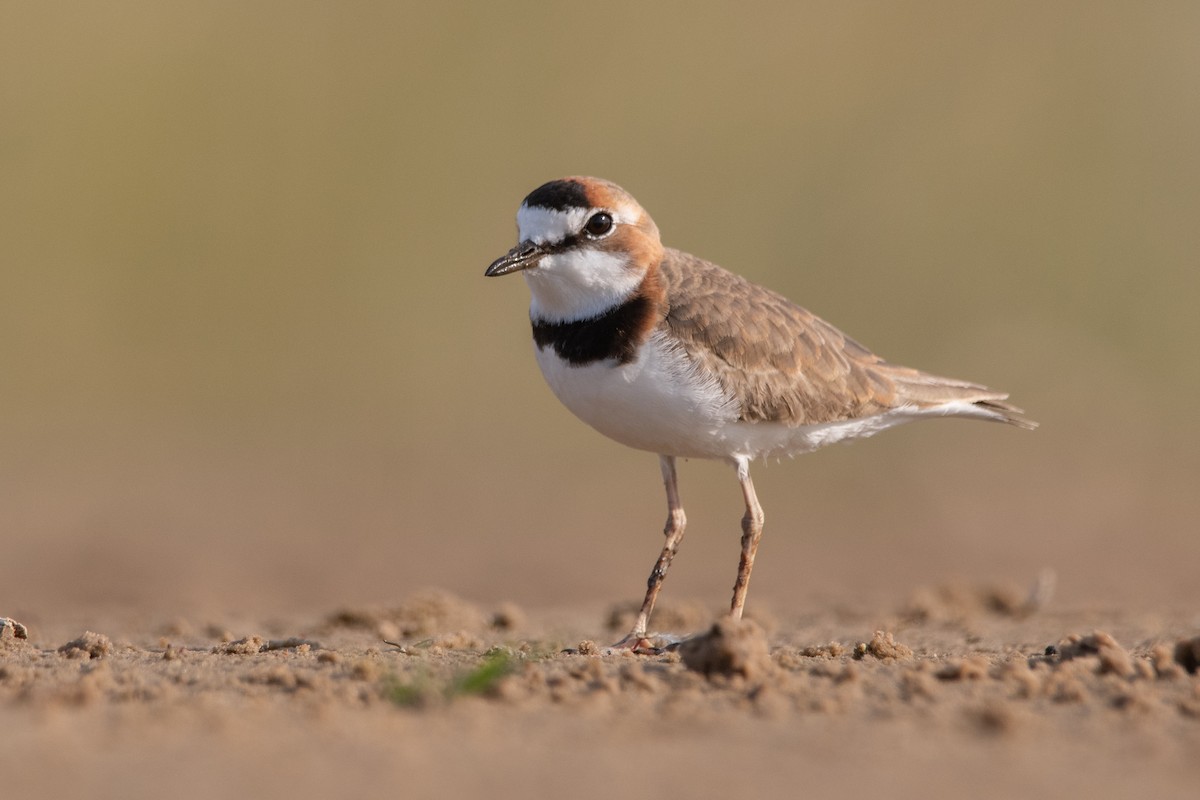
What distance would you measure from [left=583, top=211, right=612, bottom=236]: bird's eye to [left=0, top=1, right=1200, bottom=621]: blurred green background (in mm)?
6350

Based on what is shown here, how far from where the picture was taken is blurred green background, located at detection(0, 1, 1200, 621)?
1349 cm

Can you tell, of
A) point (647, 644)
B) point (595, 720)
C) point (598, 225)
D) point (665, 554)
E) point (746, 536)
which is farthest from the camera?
point (665, 554)

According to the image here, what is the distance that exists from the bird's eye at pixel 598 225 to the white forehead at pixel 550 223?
3cm

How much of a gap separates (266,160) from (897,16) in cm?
779

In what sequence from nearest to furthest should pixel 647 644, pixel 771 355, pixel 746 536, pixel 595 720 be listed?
pixel 595 720 → pixel 647 644 → pixel 771 355 → pixel 746 536

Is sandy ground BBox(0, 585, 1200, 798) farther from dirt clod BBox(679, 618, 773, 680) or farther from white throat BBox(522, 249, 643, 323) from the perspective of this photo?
white throat BBox(522, 249, 643, 323)

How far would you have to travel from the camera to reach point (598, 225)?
5980 millimetres

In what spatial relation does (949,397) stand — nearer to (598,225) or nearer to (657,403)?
(657,403)

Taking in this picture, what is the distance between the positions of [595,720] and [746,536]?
8.03 feet

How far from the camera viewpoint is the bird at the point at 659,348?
5.77 meters

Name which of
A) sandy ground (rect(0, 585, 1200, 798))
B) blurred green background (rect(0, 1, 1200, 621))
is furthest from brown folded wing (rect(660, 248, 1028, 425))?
blurred green background (rect(0, 1, 1200, 621))

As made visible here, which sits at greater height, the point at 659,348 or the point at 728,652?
the point at 659,348

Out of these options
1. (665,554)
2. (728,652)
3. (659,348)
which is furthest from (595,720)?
(665,554)

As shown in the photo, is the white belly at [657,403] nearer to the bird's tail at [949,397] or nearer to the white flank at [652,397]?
the white flank at [652,397]
